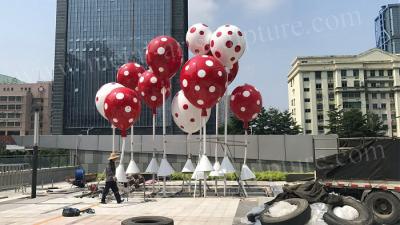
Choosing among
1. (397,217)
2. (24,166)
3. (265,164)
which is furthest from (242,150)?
(397,217)

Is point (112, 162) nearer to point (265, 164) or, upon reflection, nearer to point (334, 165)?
point (334, 165)

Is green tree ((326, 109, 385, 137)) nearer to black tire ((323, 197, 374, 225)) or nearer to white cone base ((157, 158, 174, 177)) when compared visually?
white cone base ((157, 158, 174, 177))

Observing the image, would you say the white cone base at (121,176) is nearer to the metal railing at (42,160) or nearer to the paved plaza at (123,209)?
the paved plaza at (123,209)

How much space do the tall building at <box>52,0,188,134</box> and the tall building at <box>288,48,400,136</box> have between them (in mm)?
35343

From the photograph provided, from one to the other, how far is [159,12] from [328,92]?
47125 mm

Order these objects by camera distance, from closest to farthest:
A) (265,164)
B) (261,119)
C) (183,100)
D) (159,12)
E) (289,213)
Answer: (289,213) < (183,100) < (265,164) < (261,119) < (159,12)

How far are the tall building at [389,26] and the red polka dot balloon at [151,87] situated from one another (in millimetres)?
94469

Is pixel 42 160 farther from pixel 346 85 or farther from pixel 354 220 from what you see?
pixel 346 85

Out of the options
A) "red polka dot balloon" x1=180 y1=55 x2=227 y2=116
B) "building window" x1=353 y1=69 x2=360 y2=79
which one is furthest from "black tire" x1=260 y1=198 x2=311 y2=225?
"building window" x1=353 y1=69 x2=360 y2=79

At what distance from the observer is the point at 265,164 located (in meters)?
25.8

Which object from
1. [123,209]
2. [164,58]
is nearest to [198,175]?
[123,209]

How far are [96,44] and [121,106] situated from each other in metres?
74.9

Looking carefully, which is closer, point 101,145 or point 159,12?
point 101,145

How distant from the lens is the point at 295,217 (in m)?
9.12
